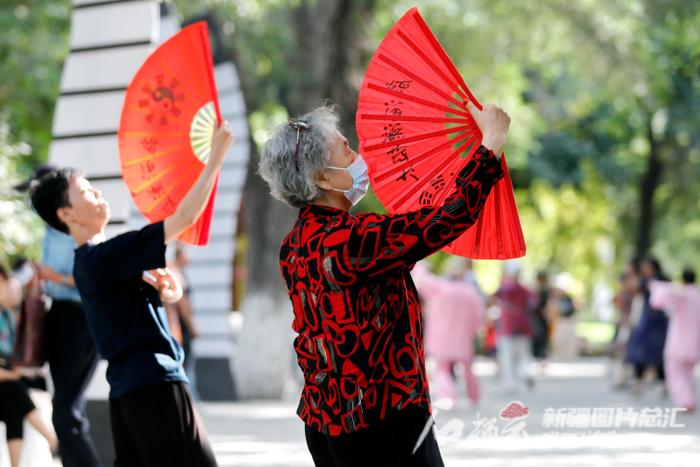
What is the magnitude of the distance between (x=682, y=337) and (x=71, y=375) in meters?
8.65

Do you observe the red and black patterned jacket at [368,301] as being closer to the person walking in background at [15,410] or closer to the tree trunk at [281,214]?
the person walking in background at [15,410]

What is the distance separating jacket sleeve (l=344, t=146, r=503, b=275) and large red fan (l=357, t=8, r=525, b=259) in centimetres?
53

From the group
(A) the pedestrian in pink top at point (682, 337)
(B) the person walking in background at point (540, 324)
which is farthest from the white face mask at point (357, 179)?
(B) the person walking in background at point (540, 324)

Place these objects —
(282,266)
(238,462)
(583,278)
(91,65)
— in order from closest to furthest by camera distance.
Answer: (282,266) → (91,65) → (238,462) → (583,278)

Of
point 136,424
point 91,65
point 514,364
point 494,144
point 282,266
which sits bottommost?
point 514,364

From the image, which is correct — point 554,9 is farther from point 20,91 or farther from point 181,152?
point 181,152

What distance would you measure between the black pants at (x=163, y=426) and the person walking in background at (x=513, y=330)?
1127cm

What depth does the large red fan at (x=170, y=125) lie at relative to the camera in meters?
5.47

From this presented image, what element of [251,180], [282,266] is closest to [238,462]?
[282,266]

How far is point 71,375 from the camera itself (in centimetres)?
627

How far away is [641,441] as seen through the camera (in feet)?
31.6

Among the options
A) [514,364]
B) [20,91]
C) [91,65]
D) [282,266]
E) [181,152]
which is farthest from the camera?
[20,91]

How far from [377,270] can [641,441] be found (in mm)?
6569

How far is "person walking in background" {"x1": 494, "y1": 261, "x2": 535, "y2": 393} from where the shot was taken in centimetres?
1585
